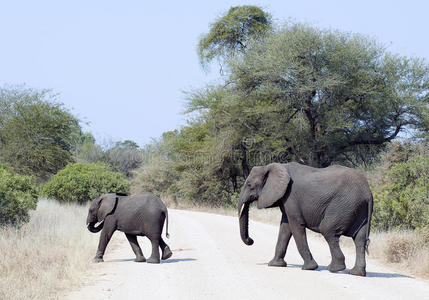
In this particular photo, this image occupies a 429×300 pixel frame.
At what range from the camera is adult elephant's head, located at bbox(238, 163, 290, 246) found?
11680 millimetres

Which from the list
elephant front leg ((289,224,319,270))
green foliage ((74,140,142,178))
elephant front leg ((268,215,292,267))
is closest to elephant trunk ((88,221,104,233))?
elephant front leg ((268,215,292,267))

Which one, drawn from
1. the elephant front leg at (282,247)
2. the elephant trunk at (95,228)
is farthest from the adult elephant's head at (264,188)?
the elephant trunk at (95,228)

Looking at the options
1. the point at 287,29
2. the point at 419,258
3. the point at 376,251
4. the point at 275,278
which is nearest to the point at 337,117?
the point at 287,29

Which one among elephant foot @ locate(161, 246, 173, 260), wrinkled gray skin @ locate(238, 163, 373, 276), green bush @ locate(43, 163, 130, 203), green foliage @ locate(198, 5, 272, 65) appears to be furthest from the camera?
green foliage @ locate(198, 5, 272, 65)

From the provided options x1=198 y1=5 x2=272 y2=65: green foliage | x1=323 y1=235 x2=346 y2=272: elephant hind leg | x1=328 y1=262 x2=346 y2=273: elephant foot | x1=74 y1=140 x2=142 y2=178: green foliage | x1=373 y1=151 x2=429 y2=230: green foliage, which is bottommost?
x1=74 y1=140 x2=142 y2=178: green foliage

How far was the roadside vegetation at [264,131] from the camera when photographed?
18.7 metres

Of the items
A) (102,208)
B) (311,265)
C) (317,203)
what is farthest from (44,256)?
(317,203)

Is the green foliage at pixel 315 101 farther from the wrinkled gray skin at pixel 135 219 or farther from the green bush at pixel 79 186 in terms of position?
the wrinkled gray skin at pixel 135 219

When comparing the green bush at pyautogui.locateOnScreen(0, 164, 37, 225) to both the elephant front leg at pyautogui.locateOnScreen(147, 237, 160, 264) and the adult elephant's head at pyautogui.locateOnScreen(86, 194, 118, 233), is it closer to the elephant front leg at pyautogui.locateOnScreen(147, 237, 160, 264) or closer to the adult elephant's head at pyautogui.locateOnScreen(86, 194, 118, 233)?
the adult elephant's head at pyautogui.locateOnScreen(86, 194, 118, 233)

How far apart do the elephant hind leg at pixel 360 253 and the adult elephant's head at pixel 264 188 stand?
1.61m

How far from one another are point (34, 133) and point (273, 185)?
95.9ft

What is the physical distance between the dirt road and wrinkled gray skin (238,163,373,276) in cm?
49

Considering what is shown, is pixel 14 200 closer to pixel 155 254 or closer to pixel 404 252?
pixel 155 254

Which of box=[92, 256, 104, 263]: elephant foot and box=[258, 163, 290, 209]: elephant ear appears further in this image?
box=[92, 256, 104, 263]: elephant foot
